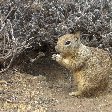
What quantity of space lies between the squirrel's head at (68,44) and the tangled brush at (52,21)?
67 centimetres

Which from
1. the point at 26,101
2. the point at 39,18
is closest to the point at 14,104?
the point at 26,101

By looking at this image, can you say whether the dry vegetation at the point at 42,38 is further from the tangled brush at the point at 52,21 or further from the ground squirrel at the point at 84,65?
the ground squirrel at the point at 84,65

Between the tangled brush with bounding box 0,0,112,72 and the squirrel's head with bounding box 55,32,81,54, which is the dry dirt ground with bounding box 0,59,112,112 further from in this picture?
the squirrel's head with bounding box 55,32,81,54

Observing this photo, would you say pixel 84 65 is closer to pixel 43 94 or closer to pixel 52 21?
pixel 43 94

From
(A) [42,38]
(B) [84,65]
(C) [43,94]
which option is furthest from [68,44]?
(A) [42,38]

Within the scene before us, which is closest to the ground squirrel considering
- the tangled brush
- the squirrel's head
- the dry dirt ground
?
the squirrel's head

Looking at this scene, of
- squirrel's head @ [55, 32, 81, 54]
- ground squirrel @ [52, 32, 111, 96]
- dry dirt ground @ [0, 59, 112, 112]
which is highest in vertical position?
squirrel's head @ [55, 32, 81, 54]

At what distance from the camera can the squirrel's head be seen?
224 inches

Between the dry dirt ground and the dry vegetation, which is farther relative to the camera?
the dry vegetation

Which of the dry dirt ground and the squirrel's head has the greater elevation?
the squirrel's head

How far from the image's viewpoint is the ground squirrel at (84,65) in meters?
5.77

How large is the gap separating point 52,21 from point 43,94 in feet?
4.11

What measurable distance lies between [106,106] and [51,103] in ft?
2.27

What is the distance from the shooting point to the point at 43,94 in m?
5.91
